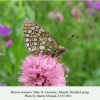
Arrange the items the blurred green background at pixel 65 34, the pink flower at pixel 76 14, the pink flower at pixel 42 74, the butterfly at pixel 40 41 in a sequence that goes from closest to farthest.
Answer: the pink flower at pixel 42 74 → the butterfly at pixel 40 41 → the blurred green background at pixel 65 34 → the pink flower at pixel 76 14

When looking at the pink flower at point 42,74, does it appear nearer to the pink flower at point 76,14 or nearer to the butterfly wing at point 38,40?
the butterfly wing at point 38,40

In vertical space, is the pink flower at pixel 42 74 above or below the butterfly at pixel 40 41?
below

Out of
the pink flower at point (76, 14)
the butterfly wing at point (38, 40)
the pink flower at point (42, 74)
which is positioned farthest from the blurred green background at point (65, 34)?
the pink flower at point (42, 74)

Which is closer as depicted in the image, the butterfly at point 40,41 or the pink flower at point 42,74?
the pink flower at point 42,74

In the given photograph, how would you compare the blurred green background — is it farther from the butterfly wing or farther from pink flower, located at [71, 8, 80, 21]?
the butterfly wing

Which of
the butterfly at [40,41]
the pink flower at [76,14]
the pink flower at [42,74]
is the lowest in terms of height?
the pink flower at [42,74]
